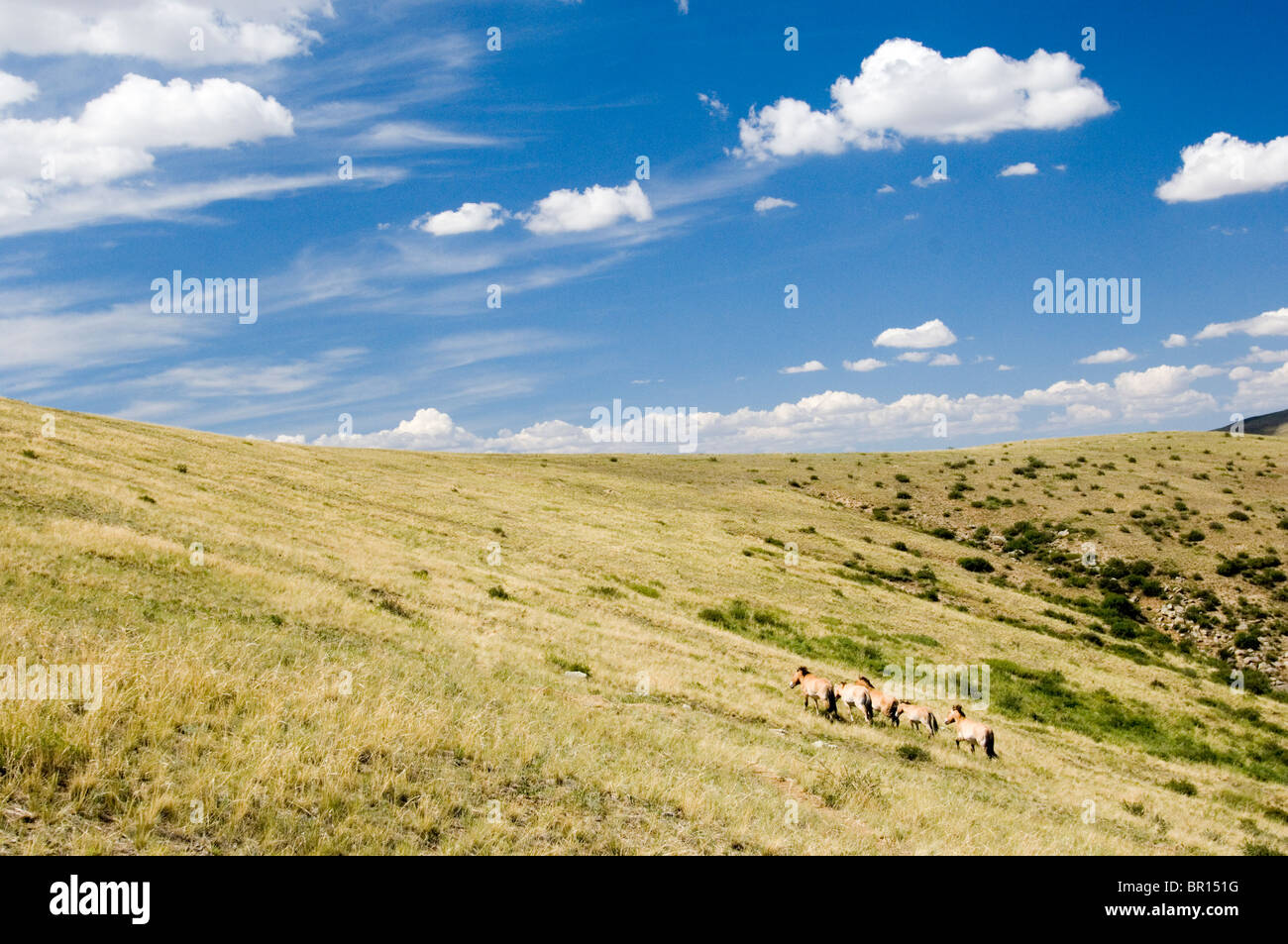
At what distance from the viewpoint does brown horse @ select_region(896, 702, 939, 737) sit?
21.7 meters

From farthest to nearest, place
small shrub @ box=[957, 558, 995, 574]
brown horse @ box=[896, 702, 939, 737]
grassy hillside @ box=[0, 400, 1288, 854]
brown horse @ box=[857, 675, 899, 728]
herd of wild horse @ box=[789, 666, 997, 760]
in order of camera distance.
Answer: small shrub @ box=[957, 558, 995, 574]
brown horse @ box=[896, 702, 939, 737]
brown horse @ box=[857, 675, 899, 728]
herd of wild horse @ box=[789, 666, 997, 760]
grassy hillside @ box=[0, 400, 1288, 854]

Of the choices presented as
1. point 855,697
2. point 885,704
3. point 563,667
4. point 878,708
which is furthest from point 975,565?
point 563,667

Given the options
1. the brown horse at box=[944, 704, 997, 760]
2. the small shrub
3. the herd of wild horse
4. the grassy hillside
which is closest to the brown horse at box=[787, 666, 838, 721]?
the herd of wild horse

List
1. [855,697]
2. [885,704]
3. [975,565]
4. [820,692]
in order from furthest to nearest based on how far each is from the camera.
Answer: [975,565]
[885,704]
[855,697]
[820,692]

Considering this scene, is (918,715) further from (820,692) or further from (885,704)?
(820,692)

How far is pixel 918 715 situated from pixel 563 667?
10.9 metres

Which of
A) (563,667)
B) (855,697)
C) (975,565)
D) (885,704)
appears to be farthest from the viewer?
(975,565)

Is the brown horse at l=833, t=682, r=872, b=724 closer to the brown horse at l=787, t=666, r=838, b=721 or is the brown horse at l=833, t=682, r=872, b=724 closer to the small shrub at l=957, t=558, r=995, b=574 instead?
the brown horse at l=787, t=666, r=838, b=721

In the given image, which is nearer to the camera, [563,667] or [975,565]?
[563,667]

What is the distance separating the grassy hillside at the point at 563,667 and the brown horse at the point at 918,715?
0.81m

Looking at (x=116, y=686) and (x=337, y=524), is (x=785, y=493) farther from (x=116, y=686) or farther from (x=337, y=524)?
(x=116, y=686)

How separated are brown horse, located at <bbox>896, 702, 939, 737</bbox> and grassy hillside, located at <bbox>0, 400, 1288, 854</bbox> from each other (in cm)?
81

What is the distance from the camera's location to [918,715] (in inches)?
854

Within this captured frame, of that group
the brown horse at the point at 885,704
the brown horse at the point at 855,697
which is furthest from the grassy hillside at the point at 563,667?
the brown horse at the point at 855,697
